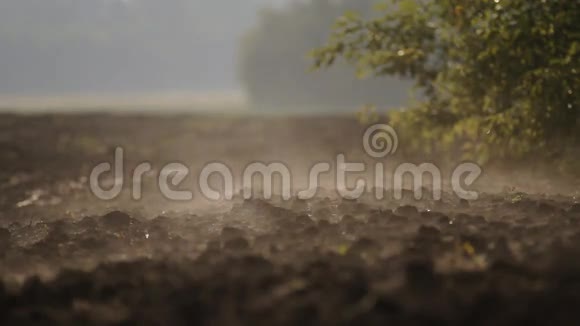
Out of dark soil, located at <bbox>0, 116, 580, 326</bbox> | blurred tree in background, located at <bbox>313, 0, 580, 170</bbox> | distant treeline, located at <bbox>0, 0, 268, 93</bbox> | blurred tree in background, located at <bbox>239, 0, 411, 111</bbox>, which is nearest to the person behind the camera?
dark soil, located at <bbox>0, 116, 580, 326</bbox>

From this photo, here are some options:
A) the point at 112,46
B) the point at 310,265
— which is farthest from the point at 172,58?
the point at 310,265

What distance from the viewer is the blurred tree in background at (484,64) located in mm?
Answer: 6828

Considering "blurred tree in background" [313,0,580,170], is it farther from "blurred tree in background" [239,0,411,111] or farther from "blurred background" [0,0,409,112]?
"blurred tree in background" [239,0,411,111]

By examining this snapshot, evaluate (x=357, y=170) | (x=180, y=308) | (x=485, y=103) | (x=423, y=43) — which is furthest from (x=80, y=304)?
(x=357, y=170)

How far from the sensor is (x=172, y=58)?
127250 mm

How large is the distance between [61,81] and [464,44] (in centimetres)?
10659

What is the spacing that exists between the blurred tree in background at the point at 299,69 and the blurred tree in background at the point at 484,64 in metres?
48.6

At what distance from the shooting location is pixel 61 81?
105 m

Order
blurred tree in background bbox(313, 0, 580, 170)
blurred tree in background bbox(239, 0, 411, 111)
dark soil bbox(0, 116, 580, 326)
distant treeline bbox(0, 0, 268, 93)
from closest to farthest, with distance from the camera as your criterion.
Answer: dark soil bbox(0, 116, 580, 326)
blurred tree in background bbox(313, 0, 580, 170)
blurred tree in background bbox(239, 0, 411, 111)
distant treeline bbox(0, 0, 268, 93)

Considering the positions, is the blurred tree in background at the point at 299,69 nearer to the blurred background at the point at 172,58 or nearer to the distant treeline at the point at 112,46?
the blurred background at the point at 172,58

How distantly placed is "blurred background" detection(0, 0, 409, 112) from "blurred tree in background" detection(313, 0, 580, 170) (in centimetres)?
3299

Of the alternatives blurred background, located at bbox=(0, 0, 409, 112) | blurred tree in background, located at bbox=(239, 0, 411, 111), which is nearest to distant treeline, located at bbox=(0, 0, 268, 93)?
blurred background, located at bbox=(0, 0, 409, 112)

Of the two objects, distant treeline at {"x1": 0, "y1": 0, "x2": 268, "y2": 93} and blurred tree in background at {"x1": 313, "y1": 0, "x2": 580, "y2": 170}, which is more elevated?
distant treeline at {"x1": 0, "y1": 0, "x2": 268, "y2": 93}

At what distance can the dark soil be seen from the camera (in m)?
2.89
